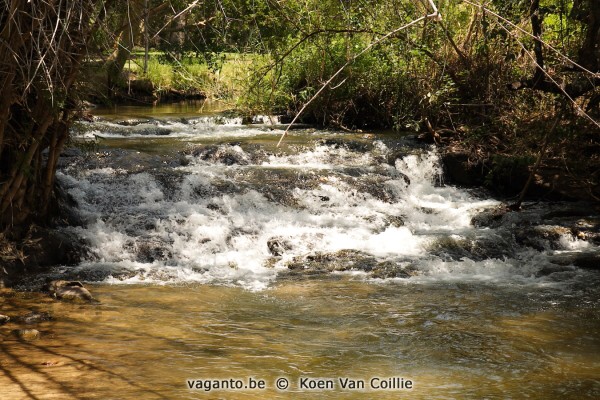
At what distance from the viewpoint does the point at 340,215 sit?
987 cm

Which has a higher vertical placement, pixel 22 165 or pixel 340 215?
pixel 22 165

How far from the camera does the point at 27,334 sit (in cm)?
546

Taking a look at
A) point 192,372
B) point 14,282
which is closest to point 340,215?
point 14,282

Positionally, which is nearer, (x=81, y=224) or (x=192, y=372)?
(x=192, y=372)

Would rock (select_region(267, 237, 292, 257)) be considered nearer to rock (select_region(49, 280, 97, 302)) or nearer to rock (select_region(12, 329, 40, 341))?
rock (select_region(49, 280, 97, 302))

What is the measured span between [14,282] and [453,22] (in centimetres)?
825

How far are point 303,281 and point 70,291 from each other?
2227 mm

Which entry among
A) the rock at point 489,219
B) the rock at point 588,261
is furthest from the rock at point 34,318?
the rock at point 489,219

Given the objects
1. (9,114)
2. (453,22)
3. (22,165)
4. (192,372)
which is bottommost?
(192,372)

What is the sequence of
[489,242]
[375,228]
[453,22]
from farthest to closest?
[453,22]
[375,228]
[489,242]

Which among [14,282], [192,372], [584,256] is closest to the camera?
[192,372]

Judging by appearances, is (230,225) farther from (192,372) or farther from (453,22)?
(453,22)

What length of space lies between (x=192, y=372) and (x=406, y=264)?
3744 mm

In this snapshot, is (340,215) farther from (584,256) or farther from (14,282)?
(14,282)
